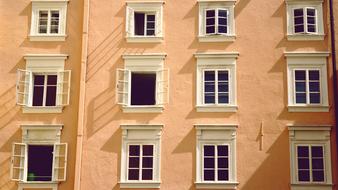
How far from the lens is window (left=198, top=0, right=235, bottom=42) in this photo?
27.9m

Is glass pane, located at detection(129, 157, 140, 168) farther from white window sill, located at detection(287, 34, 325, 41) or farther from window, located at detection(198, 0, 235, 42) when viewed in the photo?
white window sill, located at detection(287, 34, 325, 41)

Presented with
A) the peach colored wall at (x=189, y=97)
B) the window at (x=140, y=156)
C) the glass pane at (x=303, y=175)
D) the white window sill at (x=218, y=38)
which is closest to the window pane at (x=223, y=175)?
the peach colored wall at (x=189, y=97)

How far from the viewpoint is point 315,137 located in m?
26.5

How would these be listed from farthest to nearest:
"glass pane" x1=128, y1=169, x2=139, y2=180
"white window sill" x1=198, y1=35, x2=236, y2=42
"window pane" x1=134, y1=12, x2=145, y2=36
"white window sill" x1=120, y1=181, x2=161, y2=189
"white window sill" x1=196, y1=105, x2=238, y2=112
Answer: "window pane" x1=134, y1=12, x2=145, y2=36 → "white window sill" x1=198, y1=35, x2=236, y2=42 → "white window sill" x1=196, y1=105, x2=238, y2=112 → "glass pane" x1=128, y1=169, x2=139, y2=180 → "white window sill" x1=120, y1=181, x2=161, y2=189

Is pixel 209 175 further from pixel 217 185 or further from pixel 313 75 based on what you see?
pixel 313 75

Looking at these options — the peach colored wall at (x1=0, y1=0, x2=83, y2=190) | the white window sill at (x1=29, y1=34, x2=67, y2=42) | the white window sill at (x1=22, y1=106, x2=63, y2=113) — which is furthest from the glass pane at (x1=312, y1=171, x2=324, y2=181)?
the white window sill at (x1=29, y1=34, x2=67, y2=42)

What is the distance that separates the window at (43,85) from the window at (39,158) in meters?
1.00

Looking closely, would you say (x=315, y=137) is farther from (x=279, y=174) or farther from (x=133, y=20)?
(x=133, y=20)

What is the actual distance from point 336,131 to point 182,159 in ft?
22.0

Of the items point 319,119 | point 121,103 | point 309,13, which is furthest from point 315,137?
point 121,103

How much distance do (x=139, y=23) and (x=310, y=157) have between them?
9.90 m

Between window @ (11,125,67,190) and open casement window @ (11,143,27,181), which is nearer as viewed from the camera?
window @ (11,125,67,190)

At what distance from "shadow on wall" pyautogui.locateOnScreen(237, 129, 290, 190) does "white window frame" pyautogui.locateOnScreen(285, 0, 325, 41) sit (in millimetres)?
4781

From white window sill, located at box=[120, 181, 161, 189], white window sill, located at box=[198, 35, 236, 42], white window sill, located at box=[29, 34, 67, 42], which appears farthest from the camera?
white window sill, located at box=[29, 34, 67, 42]
